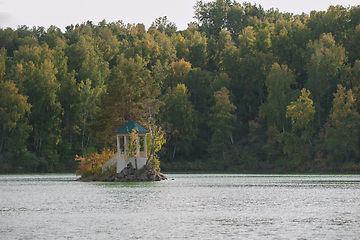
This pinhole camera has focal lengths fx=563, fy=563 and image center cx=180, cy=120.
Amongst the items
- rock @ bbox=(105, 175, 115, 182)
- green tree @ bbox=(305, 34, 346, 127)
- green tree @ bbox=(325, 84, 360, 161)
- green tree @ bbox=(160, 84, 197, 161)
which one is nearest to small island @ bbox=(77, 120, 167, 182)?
rock @ bbox=(105, 175, 115, 182)

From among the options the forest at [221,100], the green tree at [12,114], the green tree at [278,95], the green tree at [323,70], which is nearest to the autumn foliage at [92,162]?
the forest at [221,100]

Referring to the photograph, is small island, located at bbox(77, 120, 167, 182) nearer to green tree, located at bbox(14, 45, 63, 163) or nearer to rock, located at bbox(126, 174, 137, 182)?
rock, located at bbox(126, 174, 137, 182)

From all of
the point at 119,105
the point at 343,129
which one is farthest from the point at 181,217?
the point at 343,129

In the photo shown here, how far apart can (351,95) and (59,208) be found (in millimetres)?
67436

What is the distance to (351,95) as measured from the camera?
286 ft

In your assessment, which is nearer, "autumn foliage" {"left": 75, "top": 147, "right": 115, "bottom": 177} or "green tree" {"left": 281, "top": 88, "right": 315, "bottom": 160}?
"autumn foliage" {"left": 75, "top": 147, "right": 115, "bottom": 177}

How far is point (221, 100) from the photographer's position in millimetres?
99562

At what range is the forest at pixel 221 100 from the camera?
90.2 meters

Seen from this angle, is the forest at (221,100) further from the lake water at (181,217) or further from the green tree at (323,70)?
the lake water at (181,217)

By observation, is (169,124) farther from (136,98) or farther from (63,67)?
(136,98)

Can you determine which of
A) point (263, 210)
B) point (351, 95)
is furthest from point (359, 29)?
point (263, 210)

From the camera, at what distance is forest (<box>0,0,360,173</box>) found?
296ft

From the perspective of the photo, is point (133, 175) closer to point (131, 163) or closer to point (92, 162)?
point (131, 163)

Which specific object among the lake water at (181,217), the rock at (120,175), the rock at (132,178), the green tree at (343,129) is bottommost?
the lake water at (181,217)
